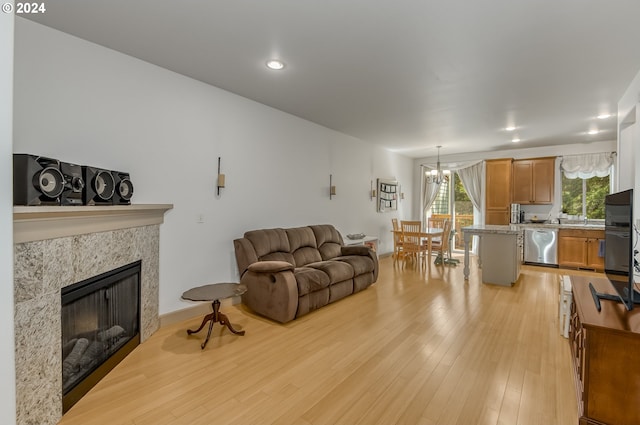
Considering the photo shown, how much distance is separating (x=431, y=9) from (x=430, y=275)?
4.50 m

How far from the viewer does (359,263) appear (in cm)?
435

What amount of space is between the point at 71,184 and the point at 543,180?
26.9 ft

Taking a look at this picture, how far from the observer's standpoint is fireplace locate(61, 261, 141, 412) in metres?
1.98

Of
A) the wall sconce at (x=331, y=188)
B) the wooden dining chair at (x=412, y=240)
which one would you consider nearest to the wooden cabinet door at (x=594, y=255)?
the wooden dining chair at (x=412, y=240)

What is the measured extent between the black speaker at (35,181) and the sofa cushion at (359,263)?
10.8 feet

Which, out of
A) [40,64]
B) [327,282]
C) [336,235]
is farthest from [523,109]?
[40,64]

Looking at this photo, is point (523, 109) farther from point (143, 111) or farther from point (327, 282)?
point (143, 111)

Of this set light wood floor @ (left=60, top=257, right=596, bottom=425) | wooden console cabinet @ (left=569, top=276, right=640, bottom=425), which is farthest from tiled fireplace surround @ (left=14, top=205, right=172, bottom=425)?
wooden console cabinet @ (left=569, top=276, right=640, bottom=425)

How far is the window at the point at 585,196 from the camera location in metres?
6.28

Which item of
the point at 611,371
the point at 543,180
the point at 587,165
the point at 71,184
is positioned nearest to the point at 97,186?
the point at 71,184

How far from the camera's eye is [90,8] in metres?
2.18

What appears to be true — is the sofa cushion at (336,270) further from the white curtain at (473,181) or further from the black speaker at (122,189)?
the white curtain at (473,181)

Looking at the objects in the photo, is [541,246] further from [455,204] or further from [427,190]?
[427,190]

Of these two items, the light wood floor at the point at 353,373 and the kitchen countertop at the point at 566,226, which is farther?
the kitchen countertop at the point at 566,226
